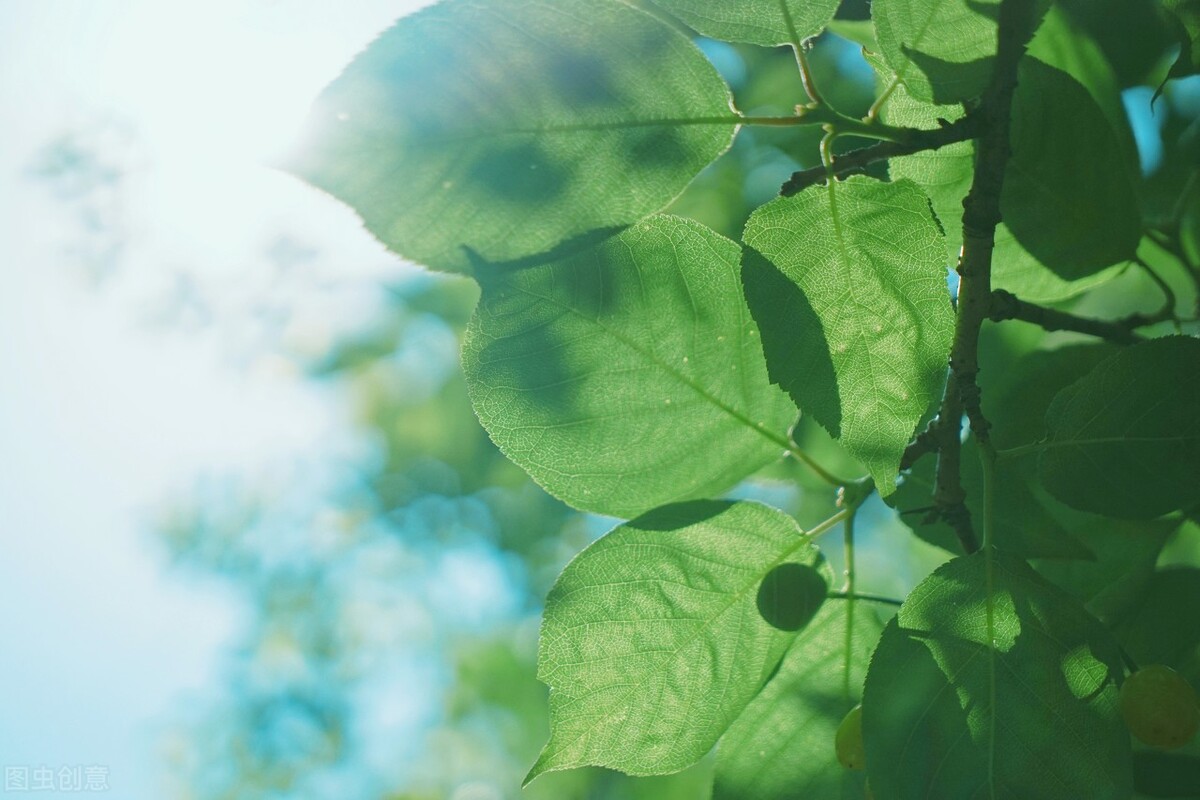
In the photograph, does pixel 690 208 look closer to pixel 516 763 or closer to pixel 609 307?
pixel 609 307

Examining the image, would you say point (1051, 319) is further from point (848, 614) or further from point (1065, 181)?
point (848, 614)

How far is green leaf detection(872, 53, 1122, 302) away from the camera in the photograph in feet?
1.74

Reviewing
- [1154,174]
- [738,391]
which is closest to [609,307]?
[738,391]

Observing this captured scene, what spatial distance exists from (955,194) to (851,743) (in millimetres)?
329

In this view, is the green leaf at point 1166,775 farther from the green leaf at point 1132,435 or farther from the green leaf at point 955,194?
the green leaf at point 955,194

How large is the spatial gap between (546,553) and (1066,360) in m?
2.55

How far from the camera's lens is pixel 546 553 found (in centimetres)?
312

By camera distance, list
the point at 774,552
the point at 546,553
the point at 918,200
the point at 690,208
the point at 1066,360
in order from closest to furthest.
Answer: the point at 918,200 < the point at 774,552 < the point at 1066,360 < the point at 690,208 < the point at 546,553

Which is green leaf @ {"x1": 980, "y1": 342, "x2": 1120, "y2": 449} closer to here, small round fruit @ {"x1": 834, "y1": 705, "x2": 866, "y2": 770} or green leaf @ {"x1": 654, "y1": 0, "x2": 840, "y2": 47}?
small round fruit @ {"x1": 834, "y1": 705, "x2": 866, "y2": 770}

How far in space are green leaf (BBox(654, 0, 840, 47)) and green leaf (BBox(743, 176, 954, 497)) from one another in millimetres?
73

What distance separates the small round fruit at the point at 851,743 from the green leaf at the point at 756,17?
367 mm

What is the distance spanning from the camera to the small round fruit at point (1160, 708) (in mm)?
521

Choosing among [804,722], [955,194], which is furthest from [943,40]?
[804,722]

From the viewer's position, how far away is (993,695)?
483 mm
